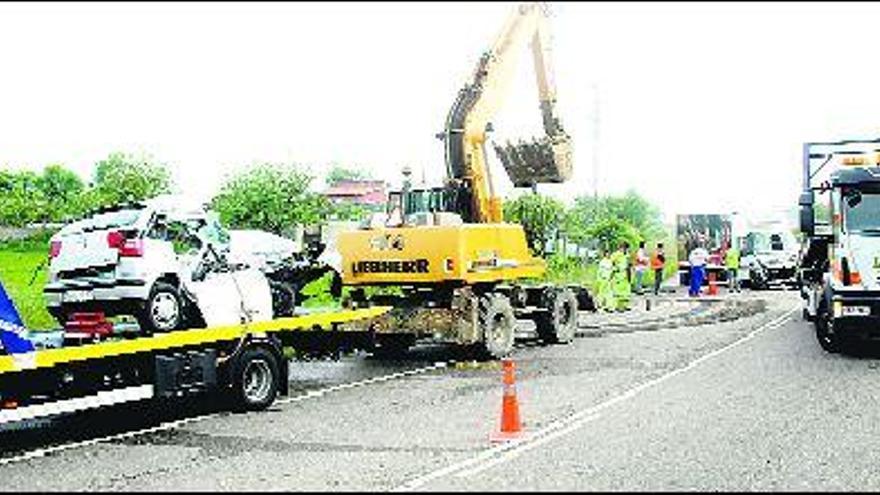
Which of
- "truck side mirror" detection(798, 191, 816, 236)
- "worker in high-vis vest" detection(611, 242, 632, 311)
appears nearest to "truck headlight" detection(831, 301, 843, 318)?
"truck side mirror" detection(798, 191, 816, 236)

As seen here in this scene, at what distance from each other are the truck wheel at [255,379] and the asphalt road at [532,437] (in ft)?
0.89

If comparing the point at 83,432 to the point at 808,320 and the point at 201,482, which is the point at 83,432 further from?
the point at 808,320

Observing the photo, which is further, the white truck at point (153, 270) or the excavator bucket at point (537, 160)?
the excavator bucket at point (537, 160)

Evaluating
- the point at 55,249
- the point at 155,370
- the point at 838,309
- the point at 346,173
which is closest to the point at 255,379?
the point at 155,370

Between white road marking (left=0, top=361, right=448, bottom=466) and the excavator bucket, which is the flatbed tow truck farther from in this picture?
the excavator bucket

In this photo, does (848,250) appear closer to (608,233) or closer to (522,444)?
(522,444)

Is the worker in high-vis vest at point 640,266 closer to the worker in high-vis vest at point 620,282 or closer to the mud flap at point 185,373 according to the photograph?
the worker in high-vis vest at point 620,282

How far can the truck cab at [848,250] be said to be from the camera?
1606cm

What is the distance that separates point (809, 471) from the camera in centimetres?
837

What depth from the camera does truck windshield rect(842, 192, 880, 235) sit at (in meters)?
16.2

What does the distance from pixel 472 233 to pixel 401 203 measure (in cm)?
197

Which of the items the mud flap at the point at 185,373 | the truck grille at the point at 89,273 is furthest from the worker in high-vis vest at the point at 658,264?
the truck grille at the point at 89,273

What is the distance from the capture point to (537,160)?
18.2 metres

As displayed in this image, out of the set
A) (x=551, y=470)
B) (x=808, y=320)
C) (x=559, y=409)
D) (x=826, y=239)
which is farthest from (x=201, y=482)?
(x=808, y=320)
